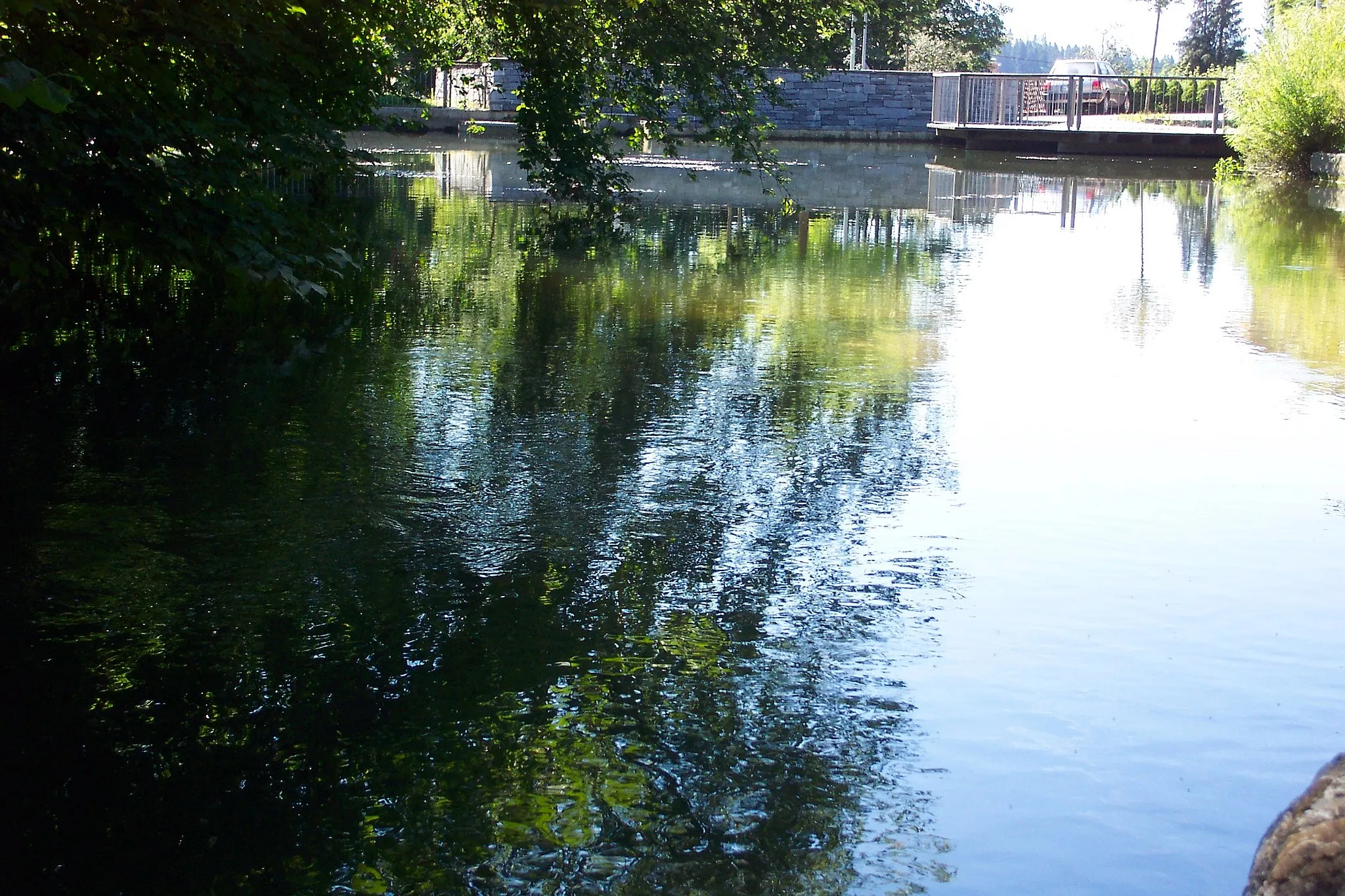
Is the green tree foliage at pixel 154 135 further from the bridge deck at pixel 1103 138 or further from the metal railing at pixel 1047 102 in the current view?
the bridge deck at pixel 1103 138

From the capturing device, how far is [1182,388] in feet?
25.2

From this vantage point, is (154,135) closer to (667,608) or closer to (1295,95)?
(667,608)

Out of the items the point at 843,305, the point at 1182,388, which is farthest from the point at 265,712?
the point at 843,305

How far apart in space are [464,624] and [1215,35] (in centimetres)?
7174

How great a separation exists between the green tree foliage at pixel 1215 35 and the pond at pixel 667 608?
64.6m

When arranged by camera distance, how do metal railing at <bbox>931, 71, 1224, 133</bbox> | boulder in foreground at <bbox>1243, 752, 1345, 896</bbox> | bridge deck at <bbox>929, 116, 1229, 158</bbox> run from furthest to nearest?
metal railing at <bbox>931, 71, 1224, 133</bbox>
bridge deck at <bbox>929, 116, 1229, 158</bbox>
boulder in foreground at <bbox>1243, 752, 1345, 896</bbox>

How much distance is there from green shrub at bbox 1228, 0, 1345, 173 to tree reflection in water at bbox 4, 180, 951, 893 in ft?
67.6

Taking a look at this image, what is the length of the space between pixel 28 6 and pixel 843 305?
24.3 feet

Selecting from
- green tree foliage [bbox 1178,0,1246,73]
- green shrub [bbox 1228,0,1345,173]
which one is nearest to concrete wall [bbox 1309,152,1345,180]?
green shrub [bbox 1228,0,1345,173]

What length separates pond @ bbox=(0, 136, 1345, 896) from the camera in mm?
3203

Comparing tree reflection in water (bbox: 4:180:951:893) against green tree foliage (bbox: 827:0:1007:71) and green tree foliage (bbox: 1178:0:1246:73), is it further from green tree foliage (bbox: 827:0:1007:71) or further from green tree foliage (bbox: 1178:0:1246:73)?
green tree foliage (bbox: 1178:0:1246:73)

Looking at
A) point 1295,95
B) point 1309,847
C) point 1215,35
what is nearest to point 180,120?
point 1309,847

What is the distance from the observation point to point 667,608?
4461 millimetres

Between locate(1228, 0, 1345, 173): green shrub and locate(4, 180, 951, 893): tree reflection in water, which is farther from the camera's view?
locate(1228, 0, 1345, 173): green shrub
